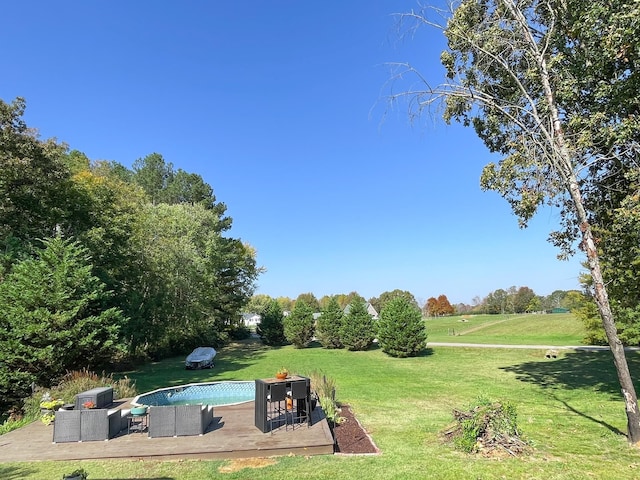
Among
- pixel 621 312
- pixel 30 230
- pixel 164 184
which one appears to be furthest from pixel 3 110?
pixel 164 184

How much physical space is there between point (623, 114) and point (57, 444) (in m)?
14.4

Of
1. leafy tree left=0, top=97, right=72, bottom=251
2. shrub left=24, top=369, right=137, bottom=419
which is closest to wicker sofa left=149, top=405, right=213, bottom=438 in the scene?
shrub left=24, top=369, right=137, bottom=419

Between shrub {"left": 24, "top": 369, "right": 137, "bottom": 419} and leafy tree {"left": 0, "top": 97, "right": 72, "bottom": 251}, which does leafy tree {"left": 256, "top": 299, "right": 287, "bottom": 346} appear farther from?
shrub {"left": 24, "top": 369, "right": 137, "bottom": 419}

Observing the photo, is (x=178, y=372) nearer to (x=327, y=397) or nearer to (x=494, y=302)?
(x=327, y=397)

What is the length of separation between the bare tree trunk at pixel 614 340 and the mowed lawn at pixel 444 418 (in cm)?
48

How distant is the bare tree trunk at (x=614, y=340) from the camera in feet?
23.2

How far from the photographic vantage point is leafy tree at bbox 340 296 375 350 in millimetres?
28359

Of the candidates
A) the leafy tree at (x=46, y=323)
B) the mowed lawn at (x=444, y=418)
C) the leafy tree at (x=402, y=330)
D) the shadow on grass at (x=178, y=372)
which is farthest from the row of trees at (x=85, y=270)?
the leafy tree at (x=402, y=330)

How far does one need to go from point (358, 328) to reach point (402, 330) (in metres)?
4.58

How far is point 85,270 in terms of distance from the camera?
13219 millimetres

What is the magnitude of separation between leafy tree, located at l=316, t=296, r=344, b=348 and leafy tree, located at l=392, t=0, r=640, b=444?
21.5 meters

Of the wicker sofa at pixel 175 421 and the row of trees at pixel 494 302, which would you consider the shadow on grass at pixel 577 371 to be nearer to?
the wicker sofa at pixel 175 421

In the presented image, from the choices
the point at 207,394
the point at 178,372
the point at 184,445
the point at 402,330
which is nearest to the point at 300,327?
the point at 402,330

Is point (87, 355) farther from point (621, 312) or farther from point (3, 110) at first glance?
point (621, 312)
